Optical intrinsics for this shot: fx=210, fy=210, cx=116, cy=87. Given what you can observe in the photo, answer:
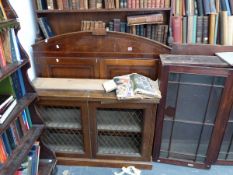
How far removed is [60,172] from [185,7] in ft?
5.59

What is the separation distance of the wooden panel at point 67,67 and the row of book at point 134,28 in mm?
277

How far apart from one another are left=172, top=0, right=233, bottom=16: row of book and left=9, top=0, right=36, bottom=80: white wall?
1.15 m

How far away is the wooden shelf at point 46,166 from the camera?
1.57 m

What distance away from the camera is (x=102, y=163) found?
1801 mm

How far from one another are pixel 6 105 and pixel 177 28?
135cm

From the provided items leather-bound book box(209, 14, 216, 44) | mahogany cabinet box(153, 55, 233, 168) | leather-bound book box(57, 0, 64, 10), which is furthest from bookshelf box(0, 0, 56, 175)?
leather-bound book box(209, 14, 216, 44)

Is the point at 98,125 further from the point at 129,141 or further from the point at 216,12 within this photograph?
the point at 216,12

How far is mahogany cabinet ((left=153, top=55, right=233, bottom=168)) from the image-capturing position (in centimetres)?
144

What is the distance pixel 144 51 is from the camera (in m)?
1.67

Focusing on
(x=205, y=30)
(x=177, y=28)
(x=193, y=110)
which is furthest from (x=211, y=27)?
(x=193, y=110)

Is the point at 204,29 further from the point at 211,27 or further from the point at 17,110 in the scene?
the point at 17,110

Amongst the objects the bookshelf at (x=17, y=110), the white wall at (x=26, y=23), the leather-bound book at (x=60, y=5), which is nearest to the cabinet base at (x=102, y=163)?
the bookshelf at (x=17, y=110)

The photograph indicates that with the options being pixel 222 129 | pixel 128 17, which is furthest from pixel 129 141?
pixel 128 17

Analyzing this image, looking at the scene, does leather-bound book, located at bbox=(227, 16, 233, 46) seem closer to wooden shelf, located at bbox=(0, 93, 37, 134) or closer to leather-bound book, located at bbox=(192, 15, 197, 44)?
leather-bound book, located at bbox=(192, 15, 197, 44)
